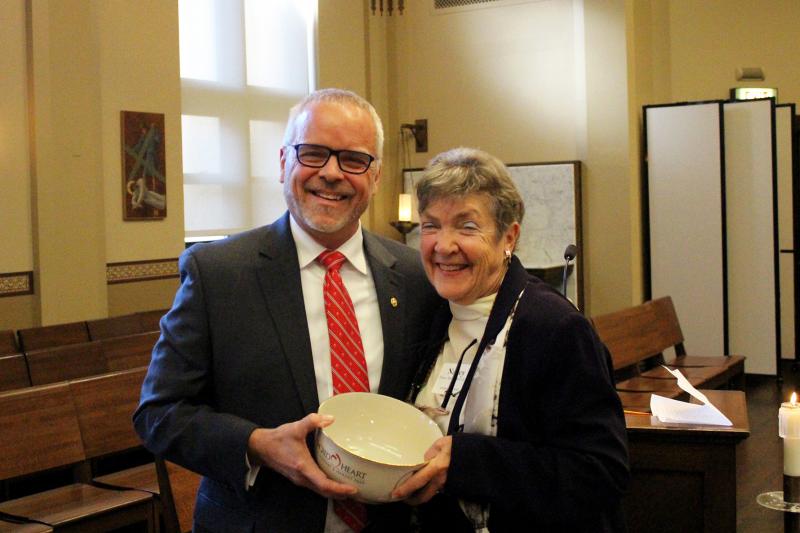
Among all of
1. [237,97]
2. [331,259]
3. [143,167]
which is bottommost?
[331,259]

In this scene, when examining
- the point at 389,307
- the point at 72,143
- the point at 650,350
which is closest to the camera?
the point at 389,307

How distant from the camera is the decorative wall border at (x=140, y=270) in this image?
6.68m

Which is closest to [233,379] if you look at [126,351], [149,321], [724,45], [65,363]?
[65,363]

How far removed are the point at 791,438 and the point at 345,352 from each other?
1.24 meters

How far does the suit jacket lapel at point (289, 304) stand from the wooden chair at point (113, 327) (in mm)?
4050

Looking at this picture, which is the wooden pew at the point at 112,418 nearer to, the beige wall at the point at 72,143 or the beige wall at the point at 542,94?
the beige wall at the point at 72,143

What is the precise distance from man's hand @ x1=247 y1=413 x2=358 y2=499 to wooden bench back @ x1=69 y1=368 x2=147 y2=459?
1990 millimetres

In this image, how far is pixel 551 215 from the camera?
27.2 ft

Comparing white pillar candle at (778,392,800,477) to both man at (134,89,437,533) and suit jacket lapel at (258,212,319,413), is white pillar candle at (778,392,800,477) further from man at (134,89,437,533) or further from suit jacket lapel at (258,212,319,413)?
suit jacket lapel at (258,212,319,413)

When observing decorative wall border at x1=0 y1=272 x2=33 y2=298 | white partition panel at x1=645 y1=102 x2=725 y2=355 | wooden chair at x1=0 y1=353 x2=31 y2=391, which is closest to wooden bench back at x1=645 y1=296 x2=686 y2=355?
white partition panel at x1=645 y1=102 x2=725 y2=355

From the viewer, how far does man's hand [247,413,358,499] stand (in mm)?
1554

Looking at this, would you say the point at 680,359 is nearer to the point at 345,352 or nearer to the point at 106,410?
the point at 106,410

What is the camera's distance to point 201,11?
7.66 m

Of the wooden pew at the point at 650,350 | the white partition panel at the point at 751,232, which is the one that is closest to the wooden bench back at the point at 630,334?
the wooden pew at the point at 650,350
